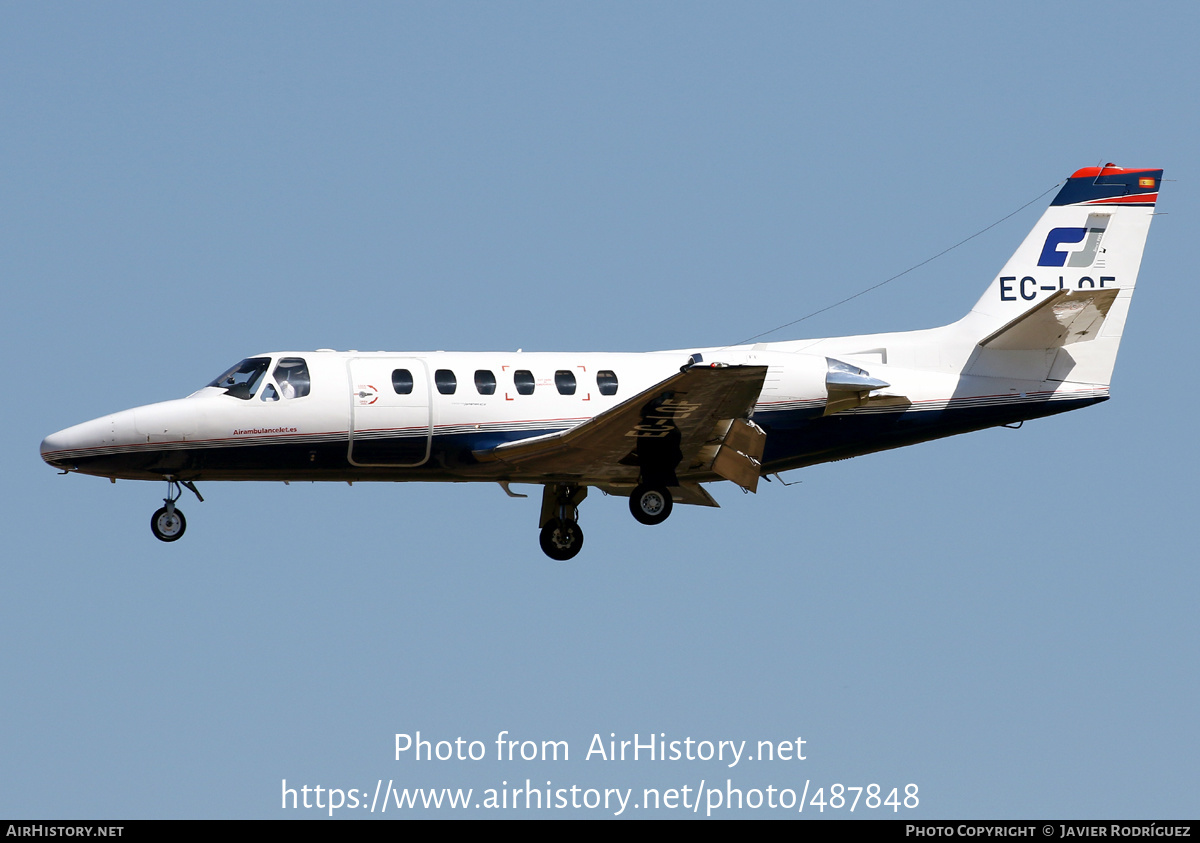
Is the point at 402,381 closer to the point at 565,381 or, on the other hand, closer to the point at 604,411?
the point at 565,381

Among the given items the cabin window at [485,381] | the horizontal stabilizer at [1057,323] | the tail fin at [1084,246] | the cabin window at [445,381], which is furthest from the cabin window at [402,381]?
the tail fin at [1084,246]

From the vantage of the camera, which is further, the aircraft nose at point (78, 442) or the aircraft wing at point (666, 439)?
the aircraft nose at point (78, 442)

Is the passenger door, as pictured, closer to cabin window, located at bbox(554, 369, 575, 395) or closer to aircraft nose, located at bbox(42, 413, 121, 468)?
cabin window, located at bbox(554, 369, 575, 395)

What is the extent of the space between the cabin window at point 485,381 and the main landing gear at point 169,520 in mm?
4960

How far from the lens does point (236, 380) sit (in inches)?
997

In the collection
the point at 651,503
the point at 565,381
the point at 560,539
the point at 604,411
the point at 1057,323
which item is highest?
the point at 1057,323

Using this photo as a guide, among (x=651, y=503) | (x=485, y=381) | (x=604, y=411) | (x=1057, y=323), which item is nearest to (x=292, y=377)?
(x=485, y=381)

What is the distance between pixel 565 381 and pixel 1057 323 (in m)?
8.70

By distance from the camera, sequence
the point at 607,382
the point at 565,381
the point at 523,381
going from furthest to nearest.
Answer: the point at 607,382 < the point at 565,381 < the point at 523,381

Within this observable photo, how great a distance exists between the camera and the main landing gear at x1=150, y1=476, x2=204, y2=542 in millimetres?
25172

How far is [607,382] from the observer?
1035 inches

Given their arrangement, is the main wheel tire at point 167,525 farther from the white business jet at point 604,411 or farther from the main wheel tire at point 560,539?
the main wheel tire at point 560,539

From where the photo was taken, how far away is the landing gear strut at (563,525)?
27.9 meters

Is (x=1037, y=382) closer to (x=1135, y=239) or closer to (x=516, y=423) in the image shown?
(x=1135, y=239)
